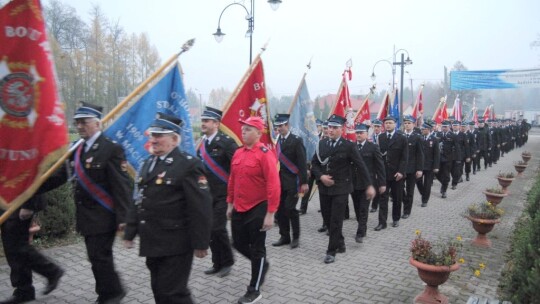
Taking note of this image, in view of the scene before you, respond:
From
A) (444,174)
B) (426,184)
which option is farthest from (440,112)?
(426,184)

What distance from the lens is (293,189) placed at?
7.14 meters

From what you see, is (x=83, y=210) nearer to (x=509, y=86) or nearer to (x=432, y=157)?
(x=432, y=157)

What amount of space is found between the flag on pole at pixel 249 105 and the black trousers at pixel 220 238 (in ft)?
3.84

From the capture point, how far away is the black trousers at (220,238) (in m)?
5.52

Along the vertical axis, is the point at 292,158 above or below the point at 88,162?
below

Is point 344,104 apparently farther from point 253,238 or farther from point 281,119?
point 253,238

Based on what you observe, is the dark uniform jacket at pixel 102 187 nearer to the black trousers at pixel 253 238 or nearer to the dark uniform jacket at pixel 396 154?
the black trousers at pixel 253 238

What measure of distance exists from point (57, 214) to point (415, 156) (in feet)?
23.9

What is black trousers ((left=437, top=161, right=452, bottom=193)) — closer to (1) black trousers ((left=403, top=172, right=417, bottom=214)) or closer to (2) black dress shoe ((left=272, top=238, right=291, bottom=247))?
(1) black trousers ((left=403, top=172, right=417, bottom=214))

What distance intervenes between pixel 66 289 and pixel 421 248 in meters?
4.08

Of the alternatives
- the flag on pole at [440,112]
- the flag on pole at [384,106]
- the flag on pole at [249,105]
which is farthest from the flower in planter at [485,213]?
the flag on pole at [440,112]

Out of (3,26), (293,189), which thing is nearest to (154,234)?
(3,26)

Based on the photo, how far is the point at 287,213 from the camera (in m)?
7.05

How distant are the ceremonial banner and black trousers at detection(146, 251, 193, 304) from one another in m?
1.19
